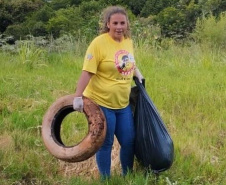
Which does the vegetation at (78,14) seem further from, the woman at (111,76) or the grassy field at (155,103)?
the woman at (111,76)

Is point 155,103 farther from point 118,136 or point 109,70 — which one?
point 109,70

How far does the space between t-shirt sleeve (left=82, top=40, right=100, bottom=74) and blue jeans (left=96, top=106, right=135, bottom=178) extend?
0.40 m

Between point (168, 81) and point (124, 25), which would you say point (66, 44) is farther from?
point (124, 25)

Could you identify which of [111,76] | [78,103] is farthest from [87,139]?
[111,76]

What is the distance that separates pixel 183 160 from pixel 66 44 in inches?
272

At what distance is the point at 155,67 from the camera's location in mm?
8523

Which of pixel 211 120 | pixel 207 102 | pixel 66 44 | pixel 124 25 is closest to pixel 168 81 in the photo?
pixel 207 102

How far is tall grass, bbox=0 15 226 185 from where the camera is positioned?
4.39 m

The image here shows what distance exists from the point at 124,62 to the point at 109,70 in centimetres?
14

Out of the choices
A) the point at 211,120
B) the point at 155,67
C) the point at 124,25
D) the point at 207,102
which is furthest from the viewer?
the point at 155,67

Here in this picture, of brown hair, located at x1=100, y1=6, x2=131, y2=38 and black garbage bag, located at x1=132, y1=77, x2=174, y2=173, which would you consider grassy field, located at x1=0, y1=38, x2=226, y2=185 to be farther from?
brown hair, located at x1=100, y1=6, x2=131, y2=38

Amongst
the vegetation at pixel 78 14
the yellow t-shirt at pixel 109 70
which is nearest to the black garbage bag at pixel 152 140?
the yellow t-shirt at pixel 109 70

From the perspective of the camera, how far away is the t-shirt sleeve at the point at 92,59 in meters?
3.86

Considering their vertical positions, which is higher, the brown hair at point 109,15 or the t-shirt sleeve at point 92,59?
the brown hair at point 109,15
